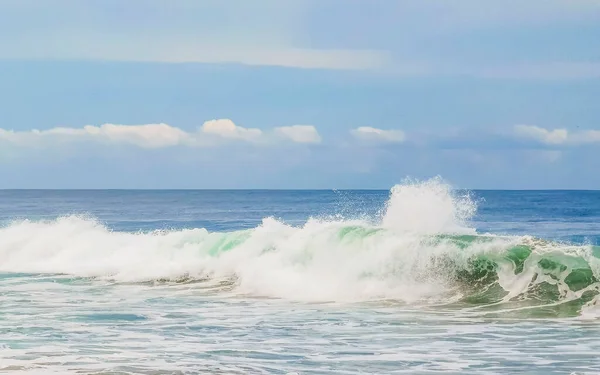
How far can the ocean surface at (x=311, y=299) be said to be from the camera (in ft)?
41.6

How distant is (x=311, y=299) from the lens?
20.0 meters

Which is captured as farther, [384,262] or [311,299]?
[384,262]

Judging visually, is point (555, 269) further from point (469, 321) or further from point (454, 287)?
point (469, 321)

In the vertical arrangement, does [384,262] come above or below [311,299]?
above

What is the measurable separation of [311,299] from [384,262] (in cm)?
260

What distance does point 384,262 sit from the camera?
2172cm

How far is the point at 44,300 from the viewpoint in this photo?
64.6 feet

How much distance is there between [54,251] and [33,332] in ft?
57.5

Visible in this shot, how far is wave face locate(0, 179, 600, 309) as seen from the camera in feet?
65.1

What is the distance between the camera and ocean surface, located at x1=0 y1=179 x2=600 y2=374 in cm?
1268

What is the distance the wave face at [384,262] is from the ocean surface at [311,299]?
0.15 ft

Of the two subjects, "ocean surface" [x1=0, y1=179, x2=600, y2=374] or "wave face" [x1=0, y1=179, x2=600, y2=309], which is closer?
"ocean surface" [x1=0, y1=179, x2=600, y2=374]

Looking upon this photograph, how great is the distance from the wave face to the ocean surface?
0.15 ft

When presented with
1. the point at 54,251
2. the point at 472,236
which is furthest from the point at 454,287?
the point at 54,251
